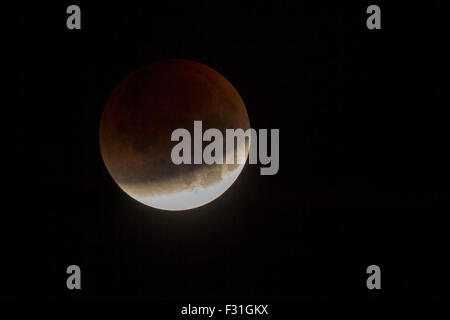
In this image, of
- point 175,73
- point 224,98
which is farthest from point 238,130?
point 175,73

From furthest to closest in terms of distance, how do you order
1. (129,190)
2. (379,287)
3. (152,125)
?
(379,287) → (129,190) → (152,125)

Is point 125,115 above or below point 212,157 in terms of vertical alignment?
above

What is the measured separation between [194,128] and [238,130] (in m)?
0.48

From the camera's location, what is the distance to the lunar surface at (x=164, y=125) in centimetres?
395

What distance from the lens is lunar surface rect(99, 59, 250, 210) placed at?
155 inches

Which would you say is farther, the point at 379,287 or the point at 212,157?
the point at 379,287

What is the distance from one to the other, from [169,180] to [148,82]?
946 mm

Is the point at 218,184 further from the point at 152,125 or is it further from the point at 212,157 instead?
the point at 152,125

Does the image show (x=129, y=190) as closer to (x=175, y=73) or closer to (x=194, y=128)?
(x=194, y=128)

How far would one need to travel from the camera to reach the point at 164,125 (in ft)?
13.0

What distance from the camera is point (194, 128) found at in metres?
3.96

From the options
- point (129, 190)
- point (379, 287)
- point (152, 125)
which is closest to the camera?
point (152, 125)

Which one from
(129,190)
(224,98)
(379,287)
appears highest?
(224,98)

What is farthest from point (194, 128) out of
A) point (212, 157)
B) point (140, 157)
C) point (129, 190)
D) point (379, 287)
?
point (379, 287)
